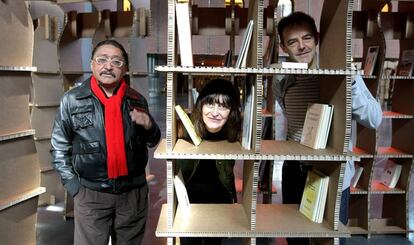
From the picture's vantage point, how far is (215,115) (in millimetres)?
1871

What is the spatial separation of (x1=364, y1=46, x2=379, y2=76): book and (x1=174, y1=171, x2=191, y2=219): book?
2.19 meters

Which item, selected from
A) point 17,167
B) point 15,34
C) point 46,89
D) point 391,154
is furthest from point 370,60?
point 46,89

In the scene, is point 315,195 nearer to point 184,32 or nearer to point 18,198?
point 184,32

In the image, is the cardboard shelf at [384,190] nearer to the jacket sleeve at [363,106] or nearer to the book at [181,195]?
the jacket sleeve at [363,106]

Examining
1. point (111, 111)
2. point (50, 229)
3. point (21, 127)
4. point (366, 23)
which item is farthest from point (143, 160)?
point (366, 23)

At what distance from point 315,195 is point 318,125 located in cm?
36

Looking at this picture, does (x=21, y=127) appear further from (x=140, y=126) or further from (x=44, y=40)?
(x=44, y=40)

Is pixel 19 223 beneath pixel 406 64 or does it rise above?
beneath

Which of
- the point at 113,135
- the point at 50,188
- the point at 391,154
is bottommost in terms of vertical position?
the point at 50,188

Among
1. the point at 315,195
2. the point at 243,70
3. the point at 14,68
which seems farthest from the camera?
the point at 14,68

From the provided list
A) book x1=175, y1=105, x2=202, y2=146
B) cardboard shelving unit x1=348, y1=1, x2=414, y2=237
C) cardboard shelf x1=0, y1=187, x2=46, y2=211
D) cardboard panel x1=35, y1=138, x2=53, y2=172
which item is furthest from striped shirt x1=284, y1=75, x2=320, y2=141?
cardboard panel x1=35, y1=138, x2=53, y2=172

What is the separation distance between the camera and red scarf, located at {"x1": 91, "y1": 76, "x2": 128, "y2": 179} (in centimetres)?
208

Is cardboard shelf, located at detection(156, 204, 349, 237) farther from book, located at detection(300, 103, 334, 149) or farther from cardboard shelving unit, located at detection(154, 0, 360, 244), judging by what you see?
book, located at detection(300, 103, 334, 149)

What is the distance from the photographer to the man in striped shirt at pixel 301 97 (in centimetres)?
174
